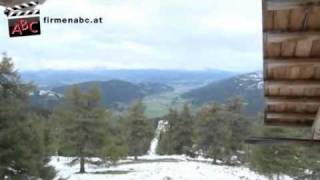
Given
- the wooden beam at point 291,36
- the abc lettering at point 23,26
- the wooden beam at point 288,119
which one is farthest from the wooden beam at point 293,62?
the abc lettering at point 23,26

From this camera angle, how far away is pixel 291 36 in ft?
8.38

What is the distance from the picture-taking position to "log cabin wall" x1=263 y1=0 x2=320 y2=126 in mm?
2223

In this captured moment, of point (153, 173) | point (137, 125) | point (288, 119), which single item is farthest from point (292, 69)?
point (137, 125)

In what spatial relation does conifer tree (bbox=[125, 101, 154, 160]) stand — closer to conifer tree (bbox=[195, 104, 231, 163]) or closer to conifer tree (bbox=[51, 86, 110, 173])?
conifer tree (bbox=[195, 104, 231, 163])

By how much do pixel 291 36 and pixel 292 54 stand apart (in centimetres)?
42

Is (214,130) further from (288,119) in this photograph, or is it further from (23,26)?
(23,26)

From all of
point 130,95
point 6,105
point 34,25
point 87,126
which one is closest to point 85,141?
point 87,126

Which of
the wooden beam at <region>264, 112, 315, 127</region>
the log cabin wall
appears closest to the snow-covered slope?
the wooden beam at <region>264, 112, 315, 127</region>

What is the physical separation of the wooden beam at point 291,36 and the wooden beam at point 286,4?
370mm

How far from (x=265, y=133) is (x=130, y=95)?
146 m

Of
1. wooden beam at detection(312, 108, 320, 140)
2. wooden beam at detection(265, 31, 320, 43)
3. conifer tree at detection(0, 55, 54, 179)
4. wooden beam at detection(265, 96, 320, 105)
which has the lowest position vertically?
conifer tree at detection(0, 55, 54, 179)

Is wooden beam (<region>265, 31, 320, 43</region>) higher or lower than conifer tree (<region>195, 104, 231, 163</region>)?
higher

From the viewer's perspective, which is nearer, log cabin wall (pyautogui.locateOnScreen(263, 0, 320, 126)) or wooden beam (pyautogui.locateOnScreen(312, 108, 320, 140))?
log cabin wall (pyautogui.locateOnScreen(263, 0, 320, 126))

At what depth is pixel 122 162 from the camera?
38469 millimetres
